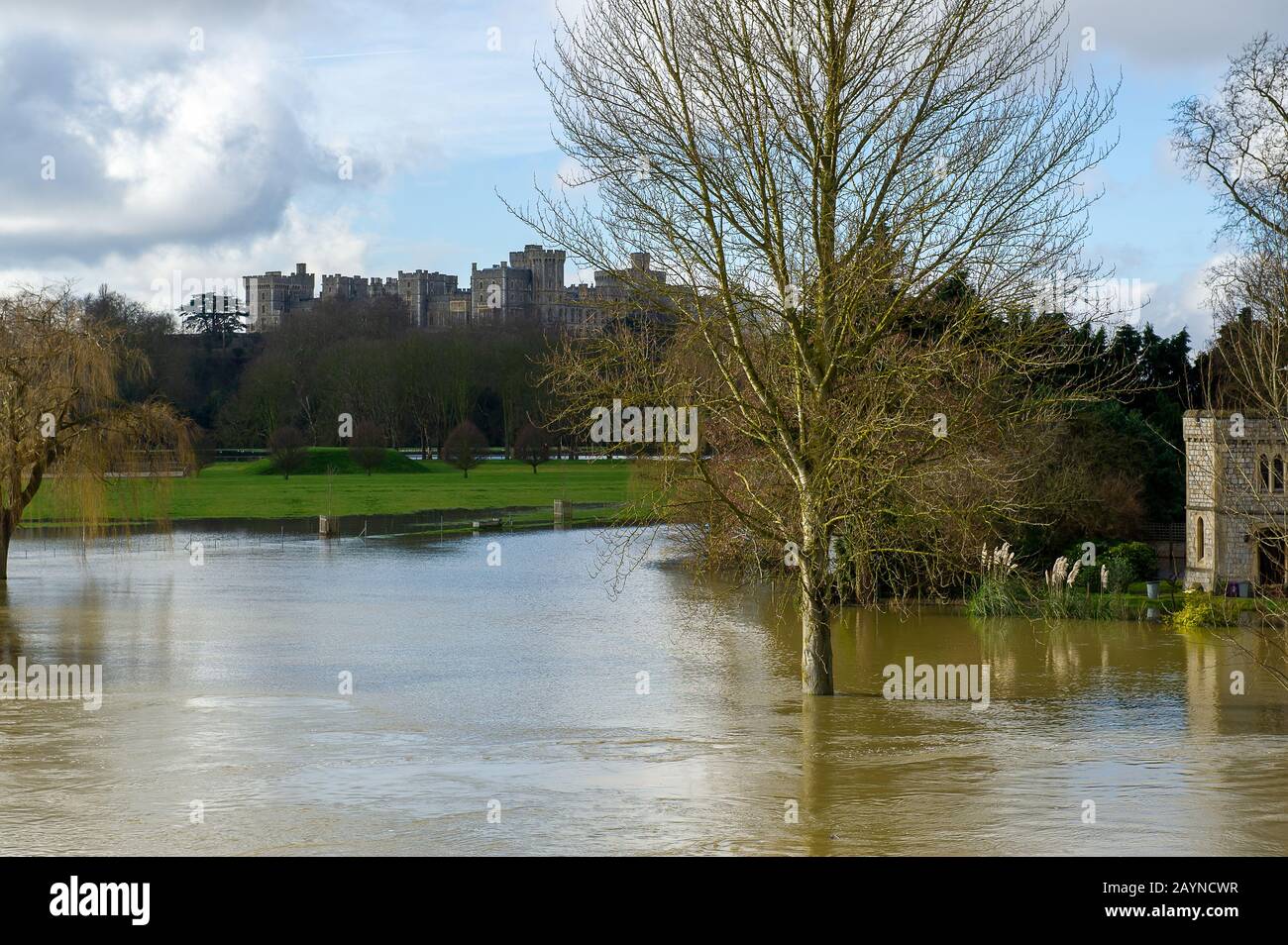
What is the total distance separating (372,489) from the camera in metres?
68.1

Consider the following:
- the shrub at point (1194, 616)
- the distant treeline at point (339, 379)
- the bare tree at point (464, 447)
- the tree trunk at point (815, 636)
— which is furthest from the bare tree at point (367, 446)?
the tree trunk at point (815, 636)

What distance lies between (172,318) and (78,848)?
102729 millimetres

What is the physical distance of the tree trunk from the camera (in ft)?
57.3

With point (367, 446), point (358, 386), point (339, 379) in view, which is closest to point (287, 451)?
point (367, 446)

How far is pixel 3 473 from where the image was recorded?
30828 mm

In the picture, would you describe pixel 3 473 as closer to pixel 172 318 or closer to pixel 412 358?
pixel 412 358

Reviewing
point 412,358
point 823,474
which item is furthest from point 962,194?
point 412,358

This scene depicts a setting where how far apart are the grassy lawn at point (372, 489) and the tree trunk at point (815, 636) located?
30.8 meters

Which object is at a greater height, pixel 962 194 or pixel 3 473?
pixel 962 194

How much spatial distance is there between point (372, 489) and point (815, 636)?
171 ft

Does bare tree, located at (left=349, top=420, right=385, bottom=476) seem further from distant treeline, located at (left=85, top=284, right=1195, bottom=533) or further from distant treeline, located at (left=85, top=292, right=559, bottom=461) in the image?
distant treeline, located at (left=85, top=284, right=1195, bottom=533)

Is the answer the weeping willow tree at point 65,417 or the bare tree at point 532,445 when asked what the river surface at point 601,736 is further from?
the bare tree at point 532,445

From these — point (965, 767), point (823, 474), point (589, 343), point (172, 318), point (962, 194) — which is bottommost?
point (965, 767)
